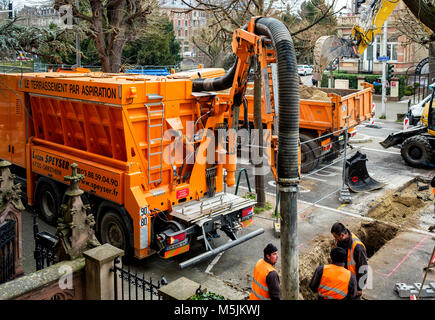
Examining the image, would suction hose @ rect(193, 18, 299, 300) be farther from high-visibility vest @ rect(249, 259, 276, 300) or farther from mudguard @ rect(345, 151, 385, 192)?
mudguard @ rect(345, 151, 385, 192)

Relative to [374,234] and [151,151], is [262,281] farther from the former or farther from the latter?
[374,234]

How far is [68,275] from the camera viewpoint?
5.27m

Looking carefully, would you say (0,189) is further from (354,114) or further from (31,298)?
(354,114)

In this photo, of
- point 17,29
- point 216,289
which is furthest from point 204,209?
point 17,29

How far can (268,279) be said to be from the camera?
5.26m

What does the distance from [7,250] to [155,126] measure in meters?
3.01

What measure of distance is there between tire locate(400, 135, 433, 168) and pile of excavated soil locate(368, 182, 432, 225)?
2.35 metres

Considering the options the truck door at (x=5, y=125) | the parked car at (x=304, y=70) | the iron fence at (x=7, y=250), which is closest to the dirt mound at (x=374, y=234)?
the iron fence at (x=7, y=250)

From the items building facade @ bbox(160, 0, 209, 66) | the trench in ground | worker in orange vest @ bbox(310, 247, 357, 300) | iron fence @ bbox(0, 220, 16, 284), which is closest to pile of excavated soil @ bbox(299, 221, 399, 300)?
the trench in ground

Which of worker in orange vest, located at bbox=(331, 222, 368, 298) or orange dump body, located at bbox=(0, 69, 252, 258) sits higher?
orange dump body, located at bbox=(0, 69, 252, 258)

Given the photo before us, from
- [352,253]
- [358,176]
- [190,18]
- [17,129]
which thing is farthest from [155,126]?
[190,18]

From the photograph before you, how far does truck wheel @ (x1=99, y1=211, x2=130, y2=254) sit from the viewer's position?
799 centimetres

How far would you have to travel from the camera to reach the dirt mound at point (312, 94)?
586 inches
